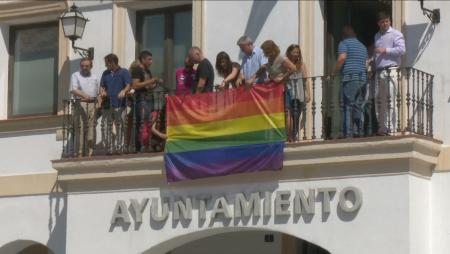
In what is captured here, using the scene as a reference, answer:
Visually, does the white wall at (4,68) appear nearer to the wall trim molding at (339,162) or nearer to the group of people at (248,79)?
the group of people at (248,79)

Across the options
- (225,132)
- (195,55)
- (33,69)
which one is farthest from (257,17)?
(33,69)

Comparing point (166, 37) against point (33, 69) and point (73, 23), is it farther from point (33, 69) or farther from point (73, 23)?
point (33, 69)

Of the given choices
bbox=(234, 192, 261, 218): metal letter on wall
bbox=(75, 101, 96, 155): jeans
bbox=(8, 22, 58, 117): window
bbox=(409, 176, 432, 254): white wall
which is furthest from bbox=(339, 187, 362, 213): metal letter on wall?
bbox=(8, 22, 58, 117): window

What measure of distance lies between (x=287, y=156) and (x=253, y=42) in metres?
2.91

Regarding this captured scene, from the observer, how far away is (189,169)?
2164cm

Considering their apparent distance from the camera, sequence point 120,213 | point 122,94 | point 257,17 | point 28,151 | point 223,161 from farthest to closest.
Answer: point 28,151 → point 257,17 → point 122,94 → point 120,213 → point 223,161

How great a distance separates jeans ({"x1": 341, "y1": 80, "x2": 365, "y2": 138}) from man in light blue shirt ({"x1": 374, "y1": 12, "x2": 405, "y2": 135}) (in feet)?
0.79

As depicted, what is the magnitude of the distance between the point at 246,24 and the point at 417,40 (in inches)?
124

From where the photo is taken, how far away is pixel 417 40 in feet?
70.4

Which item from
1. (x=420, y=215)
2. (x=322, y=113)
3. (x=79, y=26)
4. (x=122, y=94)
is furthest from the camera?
(x=79, y=26)

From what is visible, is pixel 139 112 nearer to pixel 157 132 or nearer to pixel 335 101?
pixel 157 132

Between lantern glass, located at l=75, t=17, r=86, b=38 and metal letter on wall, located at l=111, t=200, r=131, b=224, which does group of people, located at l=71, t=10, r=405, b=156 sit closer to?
lantern glass, located at l=75, t=17, r=86, b=38

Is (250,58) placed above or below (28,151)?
above

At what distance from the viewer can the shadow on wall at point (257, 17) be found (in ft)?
75.8
